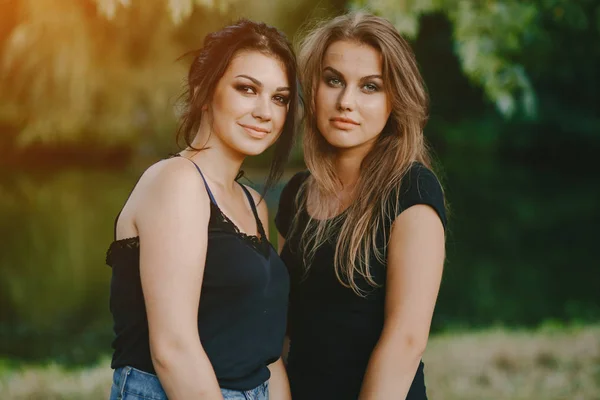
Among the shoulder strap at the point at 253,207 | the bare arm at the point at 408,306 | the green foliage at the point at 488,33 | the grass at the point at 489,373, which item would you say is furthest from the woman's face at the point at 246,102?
the green foliage at the point at 488,33

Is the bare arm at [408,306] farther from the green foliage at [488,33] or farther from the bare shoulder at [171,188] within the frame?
the green foliage at [488,33]

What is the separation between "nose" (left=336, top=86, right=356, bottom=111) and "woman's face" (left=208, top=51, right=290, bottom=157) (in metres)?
0.22

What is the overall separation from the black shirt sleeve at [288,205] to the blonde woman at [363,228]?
56mm

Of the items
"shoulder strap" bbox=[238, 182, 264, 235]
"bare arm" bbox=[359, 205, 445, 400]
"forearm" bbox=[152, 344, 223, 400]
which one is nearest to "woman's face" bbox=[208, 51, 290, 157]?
"shoulder strap" bbox=[238, 182, 264, 235]

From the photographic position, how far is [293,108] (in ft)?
7.59

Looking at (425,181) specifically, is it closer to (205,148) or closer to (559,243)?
(205,148)

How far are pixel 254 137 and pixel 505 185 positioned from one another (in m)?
17.0

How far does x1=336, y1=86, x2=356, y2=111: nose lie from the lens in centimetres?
230

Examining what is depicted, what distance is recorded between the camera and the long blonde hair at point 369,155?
7.32ft

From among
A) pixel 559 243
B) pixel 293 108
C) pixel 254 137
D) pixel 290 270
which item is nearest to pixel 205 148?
pixel 254 137

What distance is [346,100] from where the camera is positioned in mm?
2301

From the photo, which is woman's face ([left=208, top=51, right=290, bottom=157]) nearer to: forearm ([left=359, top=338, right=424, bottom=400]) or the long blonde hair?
the long blonde hair

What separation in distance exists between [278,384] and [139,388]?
54 cm

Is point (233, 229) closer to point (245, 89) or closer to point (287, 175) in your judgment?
point (245, 89)
